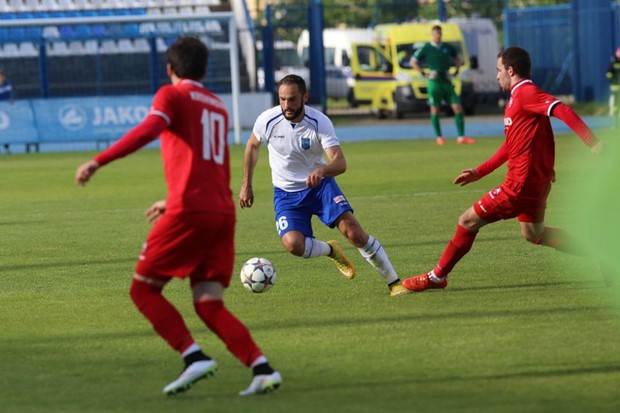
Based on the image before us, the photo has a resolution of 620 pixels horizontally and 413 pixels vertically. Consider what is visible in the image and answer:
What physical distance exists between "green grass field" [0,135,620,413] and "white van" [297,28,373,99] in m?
27.5

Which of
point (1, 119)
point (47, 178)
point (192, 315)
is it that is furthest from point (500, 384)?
point (1, 119)

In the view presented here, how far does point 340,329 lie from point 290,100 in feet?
6.17


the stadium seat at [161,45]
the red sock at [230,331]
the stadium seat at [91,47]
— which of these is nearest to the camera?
the red sock at [230,331]

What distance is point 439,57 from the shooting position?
25484mm

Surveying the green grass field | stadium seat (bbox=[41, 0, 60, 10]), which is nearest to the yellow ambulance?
stadium seat (bbox=[41, 0, 60, 10])

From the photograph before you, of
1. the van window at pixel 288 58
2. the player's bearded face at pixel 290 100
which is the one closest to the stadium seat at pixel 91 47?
the van window at pixel 288 58

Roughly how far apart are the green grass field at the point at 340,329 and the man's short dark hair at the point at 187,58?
1.60 meters

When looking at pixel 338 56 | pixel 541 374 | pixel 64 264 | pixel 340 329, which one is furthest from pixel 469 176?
pixel 338 56

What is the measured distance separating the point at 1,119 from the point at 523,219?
21207mm

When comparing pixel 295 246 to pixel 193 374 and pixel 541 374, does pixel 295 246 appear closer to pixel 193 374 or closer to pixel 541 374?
pixel 541 374

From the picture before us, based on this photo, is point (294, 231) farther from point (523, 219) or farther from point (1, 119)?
point (1, 119)

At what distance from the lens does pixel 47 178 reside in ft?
72.8

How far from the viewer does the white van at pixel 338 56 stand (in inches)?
1668

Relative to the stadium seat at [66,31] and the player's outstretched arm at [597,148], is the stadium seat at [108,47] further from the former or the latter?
the player's outstretched arm at [597,148]
